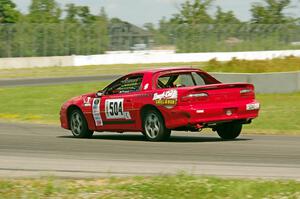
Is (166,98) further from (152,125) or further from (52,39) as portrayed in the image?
(52,39)

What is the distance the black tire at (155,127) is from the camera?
1634cm

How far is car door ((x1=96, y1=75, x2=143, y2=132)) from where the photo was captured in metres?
17.0

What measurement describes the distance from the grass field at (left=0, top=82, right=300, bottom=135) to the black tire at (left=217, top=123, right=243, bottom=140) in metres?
1.86

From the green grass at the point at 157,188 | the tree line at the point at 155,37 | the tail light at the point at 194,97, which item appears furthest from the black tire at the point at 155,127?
the tree line at the point at 155,37

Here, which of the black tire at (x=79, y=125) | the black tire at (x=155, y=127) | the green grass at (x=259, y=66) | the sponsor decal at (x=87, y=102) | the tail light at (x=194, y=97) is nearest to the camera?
the tail light at (x=194, y=97)

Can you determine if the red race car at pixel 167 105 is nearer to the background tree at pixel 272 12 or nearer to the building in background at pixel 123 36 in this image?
the building in background at pixel 123 36

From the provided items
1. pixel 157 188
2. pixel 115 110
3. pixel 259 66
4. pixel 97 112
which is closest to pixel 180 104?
pixel 115 110

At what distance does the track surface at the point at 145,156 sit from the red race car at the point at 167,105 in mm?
346

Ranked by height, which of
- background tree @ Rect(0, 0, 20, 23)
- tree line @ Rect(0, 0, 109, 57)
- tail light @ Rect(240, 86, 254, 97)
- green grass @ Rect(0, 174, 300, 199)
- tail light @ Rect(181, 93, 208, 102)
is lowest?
green grass @ Rect(0, 174, 300, 199)

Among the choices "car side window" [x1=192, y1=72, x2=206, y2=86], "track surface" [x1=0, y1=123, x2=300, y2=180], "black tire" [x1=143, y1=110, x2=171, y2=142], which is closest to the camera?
"track surface" [x1=0, y1=123, x2=300, y2=180]

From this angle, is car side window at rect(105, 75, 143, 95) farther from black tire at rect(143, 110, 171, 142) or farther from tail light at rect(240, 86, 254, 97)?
tail light at rect(240, 86, 254, 97)

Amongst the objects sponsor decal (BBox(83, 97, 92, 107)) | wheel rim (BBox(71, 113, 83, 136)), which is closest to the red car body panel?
sponsor decal (BBox(83, 97, 92, 107))

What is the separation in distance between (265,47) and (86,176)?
184 feet

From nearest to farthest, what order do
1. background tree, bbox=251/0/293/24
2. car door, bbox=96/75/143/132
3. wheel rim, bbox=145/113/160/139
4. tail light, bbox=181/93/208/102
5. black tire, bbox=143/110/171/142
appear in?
tail light, bbox=181/93/208/102, black tire, bbox=143/110/171/142, wheel rim, bbox=145/113/160/139, car door, bbox=96/75/143/132, background tree, bbox=251/0/293/24
